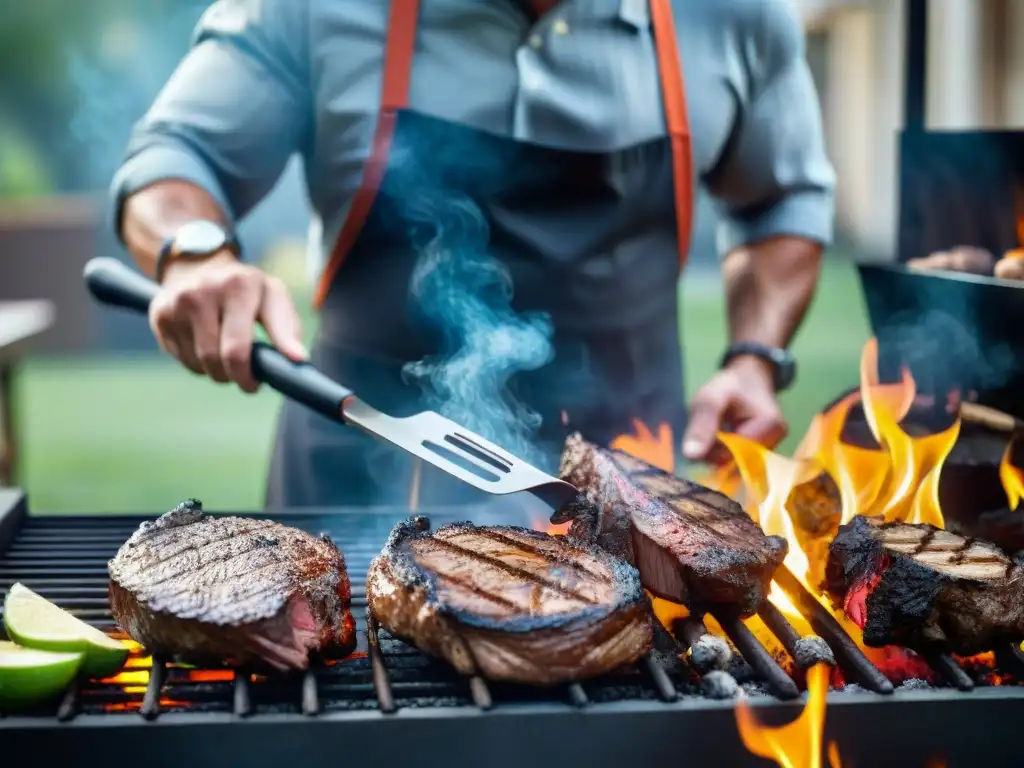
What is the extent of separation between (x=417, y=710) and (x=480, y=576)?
0.98ft

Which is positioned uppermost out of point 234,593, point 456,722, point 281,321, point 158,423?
point 281,321

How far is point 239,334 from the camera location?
2.41 metres

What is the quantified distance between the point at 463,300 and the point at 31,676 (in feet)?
5.82

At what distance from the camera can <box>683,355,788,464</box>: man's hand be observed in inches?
112

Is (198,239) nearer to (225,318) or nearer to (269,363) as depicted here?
(225,318)

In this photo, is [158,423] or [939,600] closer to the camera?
[939,600]

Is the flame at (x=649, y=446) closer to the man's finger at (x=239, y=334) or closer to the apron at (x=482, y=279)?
the apron at (x=482, y=279)

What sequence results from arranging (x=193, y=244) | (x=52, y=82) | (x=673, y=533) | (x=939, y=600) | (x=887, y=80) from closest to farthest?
(x=939, y=600)
(x=673, y=533)
(x=193, y=244)
(x=887, y=80)
(x=52, y=82)

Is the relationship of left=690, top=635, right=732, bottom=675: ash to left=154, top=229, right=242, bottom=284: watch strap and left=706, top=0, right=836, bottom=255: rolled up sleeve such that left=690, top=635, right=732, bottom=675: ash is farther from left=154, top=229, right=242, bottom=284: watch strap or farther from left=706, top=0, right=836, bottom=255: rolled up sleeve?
left=706, top=0, right=836, bottom=255: rolled up sleeve

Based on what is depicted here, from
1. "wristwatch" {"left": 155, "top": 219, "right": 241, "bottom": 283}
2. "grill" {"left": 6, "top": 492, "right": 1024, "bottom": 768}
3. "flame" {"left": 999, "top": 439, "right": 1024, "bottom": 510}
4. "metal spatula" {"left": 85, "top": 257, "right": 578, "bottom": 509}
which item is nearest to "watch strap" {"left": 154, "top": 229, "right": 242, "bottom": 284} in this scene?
"wristwatch" {"left": 155, "top": 219, "right": 241, "bottom": 283}

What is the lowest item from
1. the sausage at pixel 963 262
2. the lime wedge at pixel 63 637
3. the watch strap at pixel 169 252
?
the lime wedge at pixel 63 637

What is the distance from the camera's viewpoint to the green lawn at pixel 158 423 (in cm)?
813

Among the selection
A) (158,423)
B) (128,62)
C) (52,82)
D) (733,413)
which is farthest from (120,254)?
(733,413)

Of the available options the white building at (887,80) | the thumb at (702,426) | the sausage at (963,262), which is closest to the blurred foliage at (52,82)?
the white building at (887,80)
